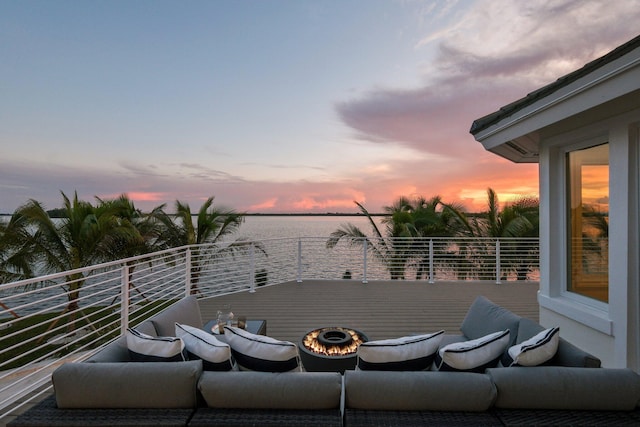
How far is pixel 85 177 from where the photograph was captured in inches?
408

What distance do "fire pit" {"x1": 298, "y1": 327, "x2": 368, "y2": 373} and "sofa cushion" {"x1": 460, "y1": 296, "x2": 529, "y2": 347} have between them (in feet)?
3.11

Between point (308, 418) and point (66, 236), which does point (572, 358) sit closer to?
point (308, 418)

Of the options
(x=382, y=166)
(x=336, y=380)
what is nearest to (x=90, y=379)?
(x=336, y=380)

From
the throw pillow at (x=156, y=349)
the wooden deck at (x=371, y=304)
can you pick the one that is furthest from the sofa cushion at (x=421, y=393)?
the wooden deck at (x=371, y=304)

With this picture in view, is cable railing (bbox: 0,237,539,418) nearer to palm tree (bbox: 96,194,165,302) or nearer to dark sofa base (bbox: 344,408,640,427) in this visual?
palm tree (bbox: 96,194,165,302)

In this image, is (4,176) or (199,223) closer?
(199,223)

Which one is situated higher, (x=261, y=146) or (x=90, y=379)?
(x=261, y=146)

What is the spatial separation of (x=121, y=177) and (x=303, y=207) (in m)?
7.22

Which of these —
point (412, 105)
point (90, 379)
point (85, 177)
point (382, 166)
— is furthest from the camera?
point (382, 166)

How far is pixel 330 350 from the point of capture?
2.46m

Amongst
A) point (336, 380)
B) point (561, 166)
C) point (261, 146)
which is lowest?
point (336, 380)

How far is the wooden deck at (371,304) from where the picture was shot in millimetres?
4148

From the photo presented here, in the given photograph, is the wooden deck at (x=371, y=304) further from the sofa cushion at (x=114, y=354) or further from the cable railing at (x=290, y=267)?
the sofa cushion at (x=114, y=354)

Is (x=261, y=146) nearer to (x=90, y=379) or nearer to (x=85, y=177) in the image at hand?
(x=85, y=177)
